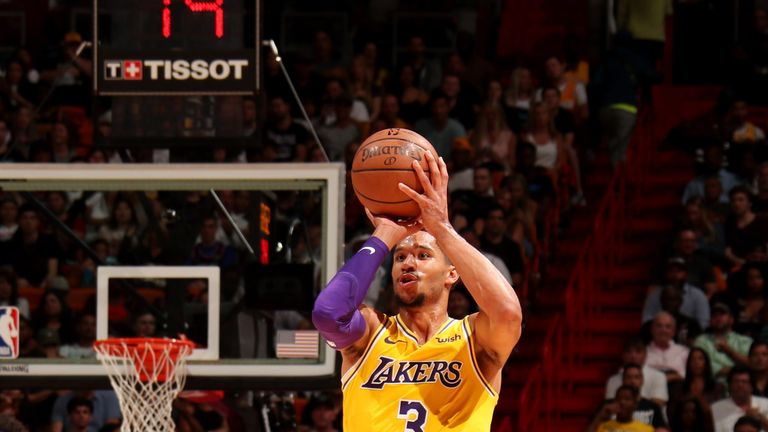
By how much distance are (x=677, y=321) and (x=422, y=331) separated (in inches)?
246

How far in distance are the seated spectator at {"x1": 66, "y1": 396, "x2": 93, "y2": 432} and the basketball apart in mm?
6241

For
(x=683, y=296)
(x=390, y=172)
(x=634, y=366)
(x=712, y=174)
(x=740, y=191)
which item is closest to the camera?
(x=390, y=172)

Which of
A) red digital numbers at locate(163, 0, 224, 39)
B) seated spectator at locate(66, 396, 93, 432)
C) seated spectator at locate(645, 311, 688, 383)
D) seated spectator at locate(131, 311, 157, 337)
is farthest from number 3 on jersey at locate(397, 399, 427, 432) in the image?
seated spectator at locate(66, 396, 93, 432)

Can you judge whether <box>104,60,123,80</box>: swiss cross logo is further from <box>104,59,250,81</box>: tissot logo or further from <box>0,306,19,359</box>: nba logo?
<box>0,306,19,359</box>: nba logo

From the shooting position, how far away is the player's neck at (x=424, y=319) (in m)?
6.18

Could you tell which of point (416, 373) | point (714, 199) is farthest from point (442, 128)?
point (416, 373)

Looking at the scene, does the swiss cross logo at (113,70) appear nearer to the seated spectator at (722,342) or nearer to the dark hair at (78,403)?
the dark hair at (78,403)

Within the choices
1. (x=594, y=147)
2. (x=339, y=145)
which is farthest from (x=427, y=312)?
(x=594, y=147)

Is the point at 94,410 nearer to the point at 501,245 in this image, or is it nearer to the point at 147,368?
the point at 147,368

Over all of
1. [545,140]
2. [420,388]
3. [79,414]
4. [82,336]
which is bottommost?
[79,414]

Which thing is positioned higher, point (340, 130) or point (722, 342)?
point (340, 130)

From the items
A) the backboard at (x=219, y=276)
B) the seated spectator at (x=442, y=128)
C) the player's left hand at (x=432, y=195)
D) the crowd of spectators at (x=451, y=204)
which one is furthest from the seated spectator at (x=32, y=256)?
the player's left hand at (x=432, y=195)

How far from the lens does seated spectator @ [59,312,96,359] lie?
40.1 ft

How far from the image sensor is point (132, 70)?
941 centimetres
